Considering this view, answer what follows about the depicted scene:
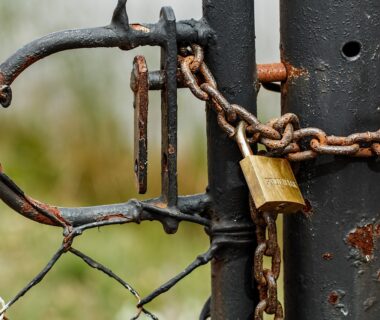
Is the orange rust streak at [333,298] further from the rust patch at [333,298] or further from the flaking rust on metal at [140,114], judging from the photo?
the flaking rust on metal at [140,114]

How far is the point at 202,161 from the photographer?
3.56 meters

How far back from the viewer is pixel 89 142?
3607 mm

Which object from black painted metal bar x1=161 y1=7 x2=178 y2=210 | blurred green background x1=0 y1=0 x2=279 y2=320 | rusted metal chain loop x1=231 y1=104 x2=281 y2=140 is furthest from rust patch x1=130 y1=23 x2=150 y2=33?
blurred green background x1=0 y1=0 x2=279 y2=320

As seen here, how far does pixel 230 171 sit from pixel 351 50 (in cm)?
23

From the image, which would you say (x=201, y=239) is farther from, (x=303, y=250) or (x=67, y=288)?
(x=303, y=250)

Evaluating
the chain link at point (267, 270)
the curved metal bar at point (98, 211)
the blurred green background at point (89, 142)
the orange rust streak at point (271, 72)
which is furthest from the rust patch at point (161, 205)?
the blurred green background at point (89, 142)

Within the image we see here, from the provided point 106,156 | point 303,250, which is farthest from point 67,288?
point 303,250

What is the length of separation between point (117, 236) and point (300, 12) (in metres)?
2.12

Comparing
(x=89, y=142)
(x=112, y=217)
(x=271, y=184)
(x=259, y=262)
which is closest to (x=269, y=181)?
(x=271, y=184)

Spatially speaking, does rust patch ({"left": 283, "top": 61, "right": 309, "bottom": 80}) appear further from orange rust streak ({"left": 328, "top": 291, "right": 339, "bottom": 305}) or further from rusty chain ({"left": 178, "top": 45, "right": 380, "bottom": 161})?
orange rust streak ({"left": 328, "top": 291, "right": 339, "bottom": 305})

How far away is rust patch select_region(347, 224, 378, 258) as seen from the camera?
1.38 m

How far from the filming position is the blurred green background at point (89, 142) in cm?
322

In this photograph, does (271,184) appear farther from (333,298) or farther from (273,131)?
(333,298)

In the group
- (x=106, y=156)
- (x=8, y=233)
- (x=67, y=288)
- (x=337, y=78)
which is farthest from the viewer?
(x=106, y=156)
